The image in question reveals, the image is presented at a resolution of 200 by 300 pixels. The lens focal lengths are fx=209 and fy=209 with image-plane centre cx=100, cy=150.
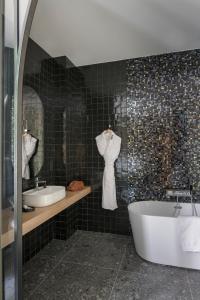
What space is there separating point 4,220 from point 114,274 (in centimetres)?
165

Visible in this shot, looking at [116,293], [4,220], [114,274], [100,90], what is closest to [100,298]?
[116,293]

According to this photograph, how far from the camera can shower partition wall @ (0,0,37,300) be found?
1.23 m

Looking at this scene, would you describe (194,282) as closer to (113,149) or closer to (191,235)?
(191,235)

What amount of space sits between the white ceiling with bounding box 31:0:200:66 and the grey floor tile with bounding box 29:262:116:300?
282 centimetres

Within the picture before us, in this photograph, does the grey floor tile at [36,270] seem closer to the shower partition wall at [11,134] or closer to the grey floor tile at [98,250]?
the grey floor tile at [98,250]

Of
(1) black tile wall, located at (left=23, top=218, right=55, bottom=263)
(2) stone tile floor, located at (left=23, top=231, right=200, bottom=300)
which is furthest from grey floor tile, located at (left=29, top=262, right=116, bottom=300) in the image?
(1) black tile wall, located at (left=23, top=218, right=55, bottom=263)

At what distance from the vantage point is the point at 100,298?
1.98m

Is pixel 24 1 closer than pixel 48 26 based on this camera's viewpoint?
Yes

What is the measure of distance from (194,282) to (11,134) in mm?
2336

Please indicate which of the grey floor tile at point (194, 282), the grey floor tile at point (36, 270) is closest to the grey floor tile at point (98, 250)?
the grey floor tile at point (36, 270)

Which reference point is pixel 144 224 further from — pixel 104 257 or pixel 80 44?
pixel 80 44

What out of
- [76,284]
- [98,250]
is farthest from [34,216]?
[98,250]

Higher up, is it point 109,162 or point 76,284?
point 109,162

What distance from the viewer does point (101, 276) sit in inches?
91.3
